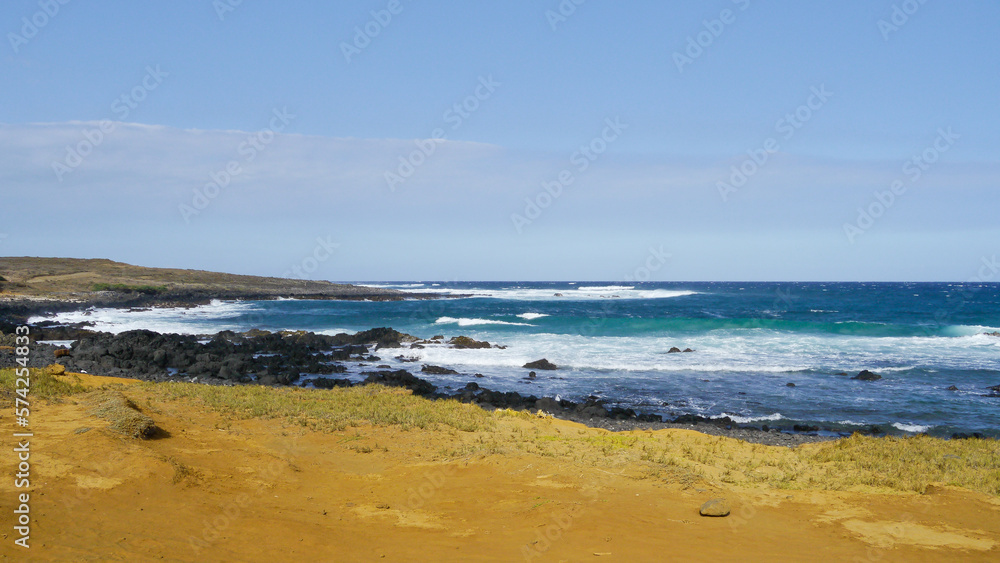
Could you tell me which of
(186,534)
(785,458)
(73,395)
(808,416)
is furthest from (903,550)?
(73,395)

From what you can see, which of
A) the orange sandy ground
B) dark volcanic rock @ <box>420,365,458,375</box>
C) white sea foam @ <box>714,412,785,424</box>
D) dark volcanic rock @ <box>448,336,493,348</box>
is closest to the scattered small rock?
the orange sandy ground

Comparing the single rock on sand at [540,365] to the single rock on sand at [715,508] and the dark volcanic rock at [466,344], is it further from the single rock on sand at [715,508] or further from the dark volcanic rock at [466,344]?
the single rock on sand at [715,508]

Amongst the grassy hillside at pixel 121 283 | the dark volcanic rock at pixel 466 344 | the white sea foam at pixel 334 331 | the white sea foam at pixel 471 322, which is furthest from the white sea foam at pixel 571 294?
the dark volcanic rock at pixel 466 344

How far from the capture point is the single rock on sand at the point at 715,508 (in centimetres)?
726

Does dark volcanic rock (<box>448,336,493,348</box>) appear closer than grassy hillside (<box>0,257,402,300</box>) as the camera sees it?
Yes

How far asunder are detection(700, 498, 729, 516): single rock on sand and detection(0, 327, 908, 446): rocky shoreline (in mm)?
7788

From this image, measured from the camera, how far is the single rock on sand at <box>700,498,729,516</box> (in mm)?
7262

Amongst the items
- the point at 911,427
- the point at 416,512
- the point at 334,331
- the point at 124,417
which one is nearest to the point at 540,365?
the point at 911,427

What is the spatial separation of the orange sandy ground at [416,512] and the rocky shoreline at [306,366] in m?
7.04

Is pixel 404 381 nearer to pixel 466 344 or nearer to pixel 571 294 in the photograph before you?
pixel 466 344

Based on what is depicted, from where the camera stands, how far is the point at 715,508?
24.0 ft

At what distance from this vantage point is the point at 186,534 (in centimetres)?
626

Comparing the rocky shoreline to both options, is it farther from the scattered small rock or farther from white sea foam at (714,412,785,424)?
the scattered small rock

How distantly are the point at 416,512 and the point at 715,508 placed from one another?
3.81 meters
